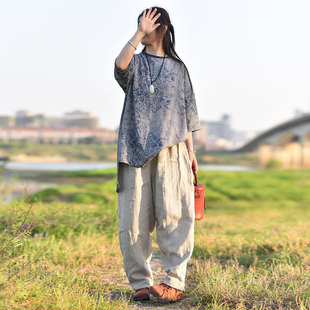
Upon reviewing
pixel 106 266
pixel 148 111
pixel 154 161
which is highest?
pixel 148 111

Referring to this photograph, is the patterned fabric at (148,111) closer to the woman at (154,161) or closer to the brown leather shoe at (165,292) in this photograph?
the woman at (154,161)

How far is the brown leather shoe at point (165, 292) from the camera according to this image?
268 centimetres

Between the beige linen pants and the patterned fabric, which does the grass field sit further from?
the patterned fabric

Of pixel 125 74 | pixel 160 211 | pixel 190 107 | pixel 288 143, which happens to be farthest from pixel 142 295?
pixel 288 143

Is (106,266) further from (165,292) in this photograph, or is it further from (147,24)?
(147,24)

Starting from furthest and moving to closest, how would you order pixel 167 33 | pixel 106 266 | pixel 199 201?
pixel 106 266, pixel 199 201, pixel 167 33

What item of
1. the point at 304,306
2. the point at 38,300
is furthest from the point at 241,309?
the point at 38,300

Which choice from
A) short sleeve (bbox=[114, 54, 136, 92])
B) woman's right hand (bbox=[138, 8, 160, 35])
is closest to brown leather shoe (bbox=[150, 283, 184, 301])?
short sleeve (bbox=[114, 54, 136, 92])

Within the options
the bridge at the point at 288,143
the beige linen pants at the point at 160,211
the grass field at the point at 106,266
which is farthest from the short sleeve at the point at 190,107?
the bridge at the point at 288,143

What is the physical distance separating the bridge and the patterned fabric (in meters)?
19.0

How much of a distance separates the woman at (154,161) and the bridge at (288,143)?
18.9 m

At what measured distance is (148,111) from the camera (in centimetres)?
270

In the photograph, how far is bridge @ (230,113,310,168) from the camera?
2162 cm

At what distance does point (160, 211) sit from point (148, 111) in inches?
22.1
